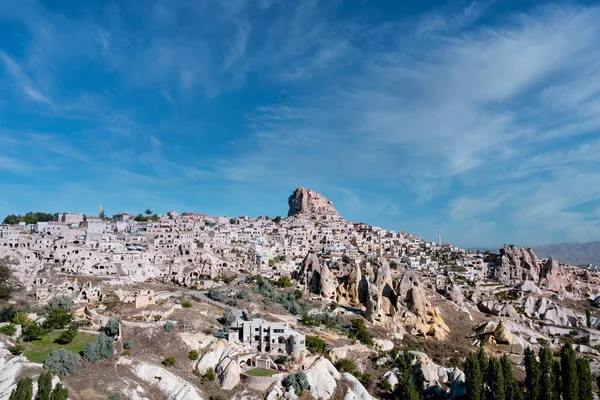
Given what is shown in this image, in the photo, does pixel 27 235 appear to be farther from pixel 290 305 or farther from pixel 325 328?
pixel 325 328

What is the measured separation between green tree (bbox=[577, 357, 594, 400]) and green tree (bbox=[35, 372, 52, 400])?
132ft

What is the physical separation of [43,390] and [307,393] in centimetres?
1853

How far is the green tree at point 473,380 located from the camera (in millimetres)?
39625

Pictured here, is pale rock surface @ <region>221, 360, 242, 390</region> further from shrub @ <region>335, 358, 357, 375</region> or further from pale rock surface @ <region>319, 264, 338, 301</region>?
pale rock surface @ <region>319, 264, 338, 301</region>

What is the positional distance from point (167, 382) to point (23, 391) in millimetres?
9334

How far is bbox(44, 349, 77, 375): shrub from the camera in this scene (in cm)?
3366

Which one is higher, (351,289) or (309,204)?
(309,204)

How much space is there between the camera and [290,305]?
5841cm

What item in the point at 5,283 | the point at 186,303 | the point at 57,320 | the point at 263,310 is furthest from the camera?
the point at 263,310

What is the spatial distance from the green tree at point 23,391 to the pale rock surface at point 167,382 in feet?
24.3

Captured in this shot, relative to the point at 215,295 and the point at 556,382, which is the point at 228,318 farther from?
the point at 556,382

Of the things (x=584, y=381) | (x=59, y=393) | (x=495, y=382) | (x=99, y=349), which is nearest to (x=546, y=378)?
(x=584, y=381)

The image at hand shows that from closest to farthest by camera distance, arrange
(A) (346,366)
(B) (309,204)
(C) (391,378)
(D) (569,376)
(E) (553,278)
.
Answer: (D) (569,376) < (C) (391,378) < (A) (346,366) < (E) (553,278) < (B) (309,204)

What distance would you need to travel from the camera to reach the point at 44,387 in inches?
1196
